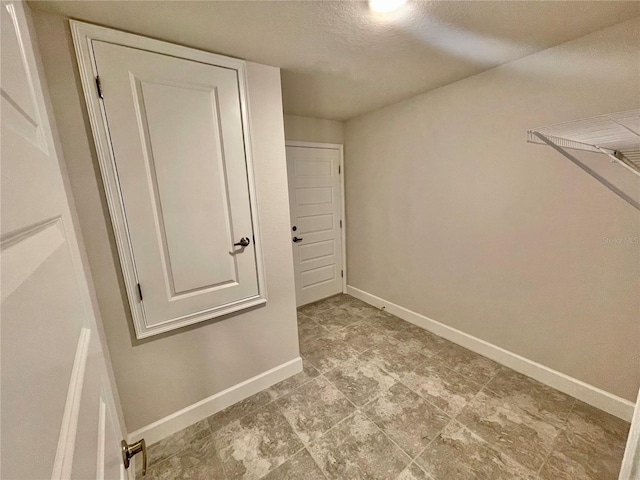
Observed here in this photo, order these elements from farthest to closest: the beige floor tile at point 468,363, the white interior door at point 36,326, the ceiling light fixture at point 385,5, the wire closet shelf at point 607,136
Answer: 1. the beige floor tile at point 468,363
2. the ceiling light fixture at point 385,5
3. the wire closet shelf at point 607,136
4. the white interior door at point 36,326

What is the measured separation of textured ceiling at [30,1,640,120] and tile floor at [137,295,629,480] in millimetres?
2362

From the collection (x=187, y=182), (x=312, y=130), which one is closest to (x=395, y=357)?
(x=187, y=182)

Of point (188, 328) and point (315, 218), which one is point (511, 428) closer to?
point (188, 328)

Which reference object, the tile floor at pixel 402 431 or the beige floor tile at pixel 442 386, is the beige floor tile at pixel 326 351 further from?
the beige floor tile at pixel 442 386

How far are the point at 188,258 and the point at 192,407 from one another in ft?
3.35

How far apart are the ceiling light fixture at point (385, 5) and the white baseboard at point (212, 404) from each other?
2362 mm

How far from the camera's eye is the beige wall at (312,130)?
9.76ft

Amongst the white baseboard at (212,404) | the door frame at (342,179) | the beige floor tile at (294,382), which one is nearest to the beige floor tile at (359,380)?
the beige floor tile at (294,382)

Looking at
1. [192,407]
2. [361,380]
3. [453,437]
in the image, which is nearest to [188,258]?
[192,407]

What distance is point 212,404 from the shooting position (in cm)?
177

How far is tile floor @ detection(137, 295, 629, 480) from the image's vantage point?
139 cm

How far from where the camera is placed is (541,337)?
6.30 feet

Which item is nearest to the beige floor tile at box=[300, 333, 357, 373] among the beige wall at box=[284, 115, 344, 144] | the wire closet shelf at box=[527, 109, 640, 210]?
the wire closet shelf at box=[527, 109, 640, 210]

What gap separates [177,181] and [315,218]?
1.98m
